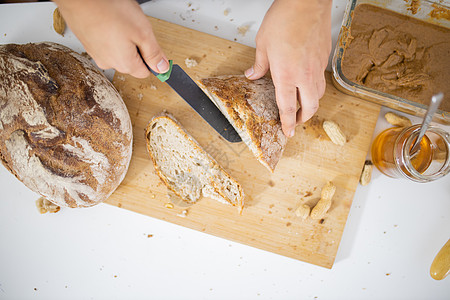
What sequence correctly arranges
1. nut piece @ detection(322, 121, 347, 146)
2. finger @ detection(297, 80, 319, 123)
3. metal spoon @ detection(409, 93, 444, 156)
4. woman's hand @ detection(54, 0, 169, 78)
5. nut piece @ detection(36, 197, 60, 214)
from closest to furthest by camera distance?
woman's hand @ detection(54, 0, 169, 78) → metal spoon @ detection(409, 93, 444, 156) → finger @ detection(297, 80, 319, 123) → nut piece @ detection(322, 121, 347, 146) → nut piece @ detection(36, 197, 60, 214)

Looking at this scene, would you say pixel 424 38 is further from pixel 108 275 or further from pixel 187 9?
pixel 108 275

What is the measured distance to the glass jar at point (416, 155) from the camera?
1422mm

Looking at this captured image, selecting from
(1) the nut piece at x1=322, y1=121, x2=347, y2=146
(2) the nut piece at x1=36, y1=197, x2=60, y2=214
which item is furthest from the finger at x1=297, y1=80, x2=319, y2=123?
(2) the nut piece at x1=36, y1=197, x2=60, y2=214

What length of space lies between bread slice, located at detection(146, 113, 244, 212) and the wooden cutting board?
0.06 m

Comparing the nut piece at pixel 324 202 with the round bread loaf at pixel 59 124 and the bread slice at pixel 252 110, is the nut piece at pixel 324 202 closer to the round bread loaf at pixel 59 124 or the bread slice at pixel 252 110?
the bread slice at pixel 252 110

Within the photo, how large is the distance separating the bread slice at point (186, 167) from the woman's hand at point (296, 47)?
534mm

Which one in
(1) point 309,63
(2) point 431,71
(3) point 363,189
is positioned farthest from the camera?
(3) point 363,189

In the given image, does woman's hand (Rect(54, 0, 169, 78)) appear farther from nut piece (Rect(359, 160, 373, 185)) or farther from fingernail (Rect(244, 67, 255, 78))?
nut piece (Rect(359, 160, 373, 185))

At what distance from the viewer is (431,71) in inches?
56.7

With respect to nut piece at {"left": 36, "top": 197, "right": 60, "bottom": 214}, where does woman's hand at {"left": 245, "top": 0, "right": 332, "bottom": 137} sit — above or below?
above

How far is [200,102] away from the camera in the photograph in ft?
4.89

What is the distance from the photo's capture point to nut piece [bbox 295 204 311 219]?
1.62 meters

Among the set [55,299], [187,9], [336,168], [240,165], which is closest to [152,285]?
[55,299]

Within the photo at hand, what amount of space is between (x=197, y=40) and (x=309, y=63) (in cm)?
71
